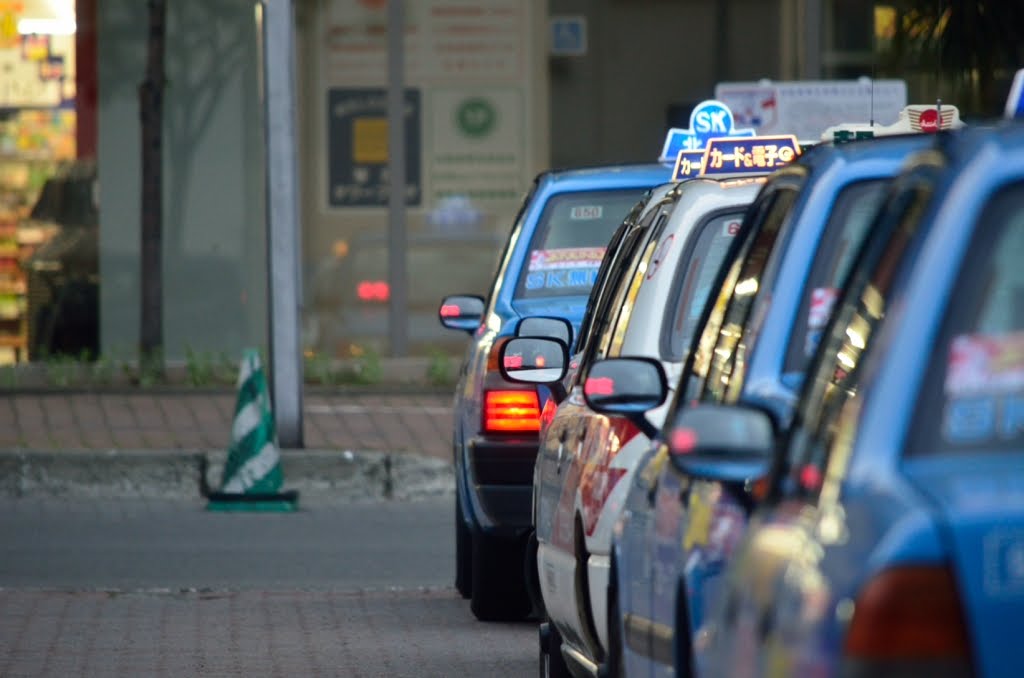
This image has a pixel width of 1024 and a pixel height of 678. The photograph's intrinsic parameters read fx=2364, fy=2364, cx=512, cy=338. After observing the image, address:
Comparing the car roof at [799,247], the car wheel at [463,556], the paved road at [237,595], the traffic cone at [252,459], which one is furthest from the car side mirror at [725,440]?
the traffic cone at [252,459]

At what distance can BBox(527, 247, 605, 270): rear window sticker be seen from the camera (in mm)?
9906

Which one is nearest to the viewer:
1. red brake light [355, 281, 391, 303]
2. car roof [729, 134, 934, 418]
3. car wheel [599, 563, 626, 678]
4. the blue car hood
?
car roof [729, 134, 934, 418]

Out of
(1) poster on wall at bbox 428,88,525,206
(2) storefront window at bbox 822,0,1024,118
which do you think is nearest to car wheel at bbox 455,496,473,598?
(2) storefront window at bbox 822,0,1024,118

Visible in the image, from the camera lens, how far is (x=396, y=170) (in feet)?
65.3

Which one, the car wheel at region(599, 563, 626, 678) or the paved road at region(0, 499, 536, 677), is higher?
the car wheel at region(599, 563, 626, 678)

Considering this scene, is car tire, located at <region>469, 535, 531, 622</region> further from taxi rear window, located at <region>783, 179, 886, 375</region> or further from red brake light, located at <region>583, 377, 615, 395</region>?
taxi rear window, located at <region>783, 179, 886, 375</region>

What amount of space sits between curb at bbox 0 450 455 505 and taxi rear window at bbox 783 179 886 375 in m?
9.34

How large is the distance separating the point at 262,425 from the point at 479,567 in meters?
4.04

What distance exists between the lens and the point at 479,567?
9.29 m

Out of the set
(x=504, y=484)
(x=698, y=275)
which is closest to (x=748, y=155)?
(x=698, y=275)

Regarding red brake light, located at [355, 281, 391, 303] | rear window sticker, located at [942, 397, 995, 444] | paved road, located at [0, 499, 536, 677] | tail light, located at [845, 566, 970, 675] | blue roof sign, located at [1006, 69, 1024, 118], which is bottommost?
paved road, located at [0, 499, 536, 677]

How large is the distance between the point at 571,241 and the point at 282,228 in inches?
180

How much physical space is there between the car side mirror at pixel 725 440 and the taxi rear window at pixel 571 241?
602cm

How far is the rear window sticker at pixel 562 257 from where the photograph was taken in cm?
991
